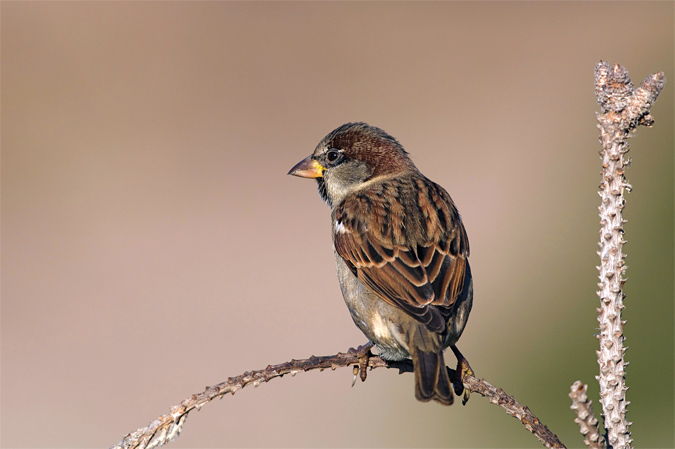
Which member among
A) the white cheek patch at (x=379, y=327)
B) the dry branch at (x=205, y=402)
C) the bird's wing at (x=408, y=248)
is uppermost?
the bird's wing at (x=408, y=248)

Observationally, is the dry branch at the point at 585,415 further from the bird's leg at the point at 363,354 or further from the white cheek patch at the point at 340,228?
the white cheek patch at the point at 340,228

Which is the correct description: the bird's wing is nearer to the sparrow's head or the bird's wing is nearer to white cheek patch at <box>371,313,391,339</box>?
white cheek patch at <box>371,313,391,339</box>

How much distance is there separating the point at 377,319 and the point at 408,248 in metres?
0.43

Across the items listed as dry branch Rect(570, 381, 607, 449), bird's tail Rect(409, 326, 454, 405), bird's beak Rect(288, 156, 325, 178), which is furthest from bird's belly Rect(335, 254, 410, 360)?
dry branch Rect(570, 381, 607, 449)

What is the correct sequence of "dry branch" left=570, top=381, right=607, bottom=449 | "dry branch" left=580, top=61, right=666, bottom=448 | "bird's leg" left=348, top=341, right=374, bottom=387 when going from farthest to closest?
"bird's leg" left=348, top=341, right=374, bottom=387
"dry branch" left=580, top=61, right=666, bottom=448
"dry branch" left=570, top=381, right=607, bottom=449

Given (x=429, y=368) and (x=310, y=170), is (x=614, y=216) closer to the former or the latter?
(x=429, y=368)

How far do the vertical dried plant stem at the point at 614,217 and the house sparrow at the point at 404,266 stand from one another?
2.95 feet

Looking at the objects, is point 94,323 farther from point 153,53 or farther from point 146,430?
point 146,430

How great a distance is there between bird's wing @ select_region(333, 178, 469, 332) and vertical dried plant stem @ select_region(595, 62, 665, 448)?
123cm

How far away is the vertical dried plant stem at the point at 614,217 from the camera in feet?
8.04

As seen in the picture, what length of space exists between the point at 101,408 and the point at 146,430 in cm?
670

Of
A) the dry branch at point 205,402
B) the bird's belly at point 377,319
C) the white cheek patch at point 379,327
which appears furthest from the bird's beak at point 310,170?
the dry branch at point 205,402

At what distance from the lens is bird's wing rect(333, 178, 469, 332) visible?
12.7ft

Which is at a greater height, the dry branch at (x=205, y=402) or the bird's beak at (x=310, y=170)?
the bird's beak at (x=310, y=170)
